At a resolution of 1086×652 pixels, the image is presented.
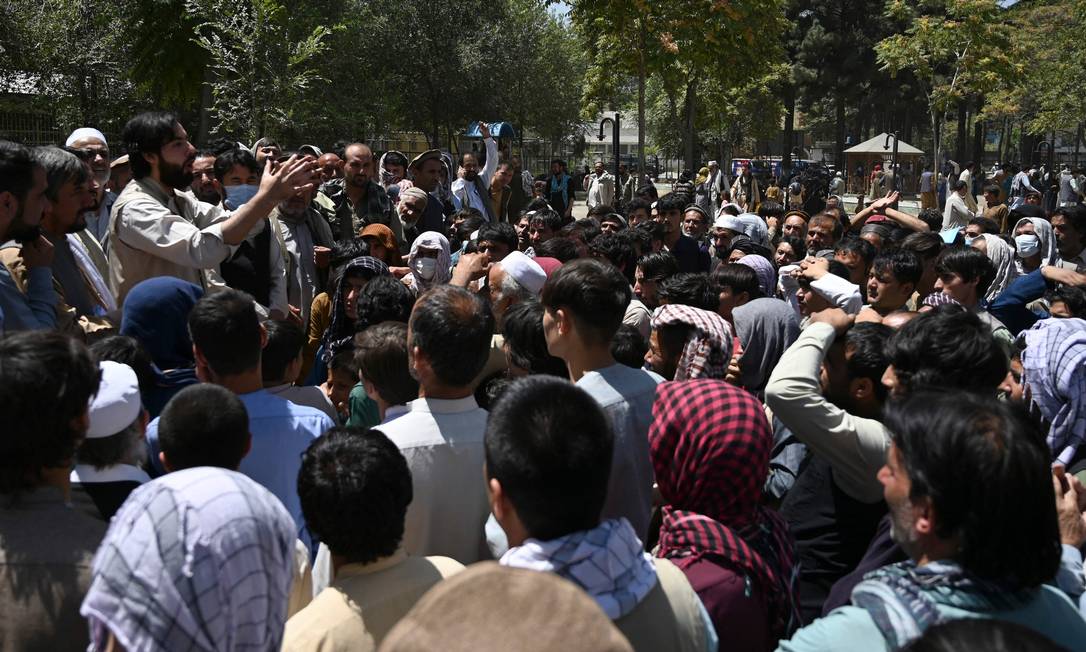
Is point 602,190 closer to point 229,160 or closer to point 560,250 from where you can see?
point 560,250

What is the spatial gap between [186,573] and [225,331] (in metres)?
1.62

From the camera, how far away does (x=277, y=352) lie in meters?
4.20

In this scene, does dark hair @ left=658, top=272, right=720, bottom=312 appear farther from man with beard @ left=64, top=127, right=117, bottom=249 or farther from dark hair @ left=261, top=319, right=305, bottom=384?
man with beard @ left=64, top=127, right=117, bottom=249

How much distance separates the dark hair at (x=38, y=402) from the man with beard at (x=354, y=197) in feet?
16.9

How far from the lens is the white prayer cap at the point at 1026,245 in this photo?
800 centimetres

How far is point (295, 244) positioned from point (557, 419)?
4309 millimetres

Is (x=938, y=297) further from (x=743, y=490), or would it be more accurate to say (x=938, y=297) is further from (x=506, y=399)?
(x=506, y=399)

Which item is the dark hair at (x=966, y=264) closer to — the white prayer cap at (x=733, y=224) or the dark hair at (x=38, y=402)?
the white prayer cap at (x=733, y=224)

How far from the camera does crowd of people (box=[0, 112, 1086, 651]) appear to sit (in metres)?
2.05

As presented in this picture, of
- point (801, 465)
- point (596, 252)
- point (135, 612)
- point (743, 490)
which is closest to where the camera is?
point (135, 612)

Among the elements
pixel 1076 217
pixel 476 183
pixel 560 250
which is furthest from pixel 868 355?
pixel 476 183

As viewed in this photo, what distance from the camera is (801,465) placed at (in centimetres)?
399

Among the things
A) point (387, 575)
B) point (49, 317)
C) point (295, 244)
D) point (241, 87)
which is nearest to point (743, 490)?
point (387, 575)

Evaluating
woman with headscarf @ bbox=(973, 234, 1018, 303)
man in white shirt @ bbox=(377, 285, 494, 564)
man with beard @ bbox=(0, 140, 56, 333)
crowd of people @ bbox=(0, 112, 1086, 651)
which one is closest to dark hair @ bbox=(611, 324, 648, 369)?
crowd of people @ bbox=(0, 112, 1086, 651)
